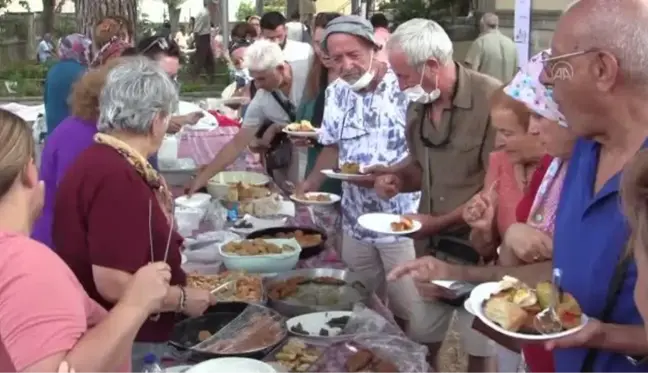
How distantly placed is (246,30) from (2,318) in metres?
6.56

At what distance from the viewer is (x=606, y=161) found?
147cm

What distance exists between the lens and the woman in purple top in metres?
2.21

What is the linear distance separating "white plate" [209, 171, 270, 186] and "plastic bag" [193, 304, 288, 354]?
5.49 feet

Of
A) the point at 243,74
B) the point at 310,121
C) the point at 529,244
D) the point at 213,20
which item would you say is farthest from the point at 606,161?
the point at 213,20

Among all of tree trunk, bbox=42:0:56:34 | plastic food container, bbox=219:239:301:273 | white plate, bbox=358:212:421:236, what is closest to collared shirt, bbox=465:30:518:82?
white plate, bbox=358:212:421:236

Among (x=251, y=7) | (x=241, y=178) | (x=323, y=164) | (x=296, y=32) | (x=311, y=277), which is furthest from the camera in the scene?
(x=251, y=7)

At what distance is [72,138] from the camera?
2330mm

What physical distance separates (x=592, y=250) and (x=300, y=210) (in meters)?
2.18

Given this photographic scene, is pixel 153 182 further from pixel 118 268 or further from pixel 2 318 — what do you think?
pixel 2 318

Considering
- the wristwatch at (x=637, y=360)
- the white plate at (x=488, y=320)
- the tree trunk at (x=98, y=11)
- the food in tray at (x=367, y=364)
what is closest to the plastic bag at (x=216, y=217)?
the food in tray at (x=367, y=364)

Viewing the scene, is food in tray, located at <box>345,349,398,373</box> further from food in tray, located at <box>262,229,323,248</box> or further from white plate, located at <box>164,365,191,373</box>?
food in tray, located at <box>262,229,323,248</box>

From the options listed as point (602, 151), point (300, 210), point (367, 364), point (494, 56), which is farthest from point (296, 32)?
point (602, 151)

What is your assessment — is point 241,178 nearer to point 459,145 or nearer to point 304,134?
point 304,134

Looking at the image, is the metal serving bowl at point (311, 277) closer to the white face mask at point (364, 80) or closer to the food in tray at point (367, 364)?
the food in tray at point (367, 364)
